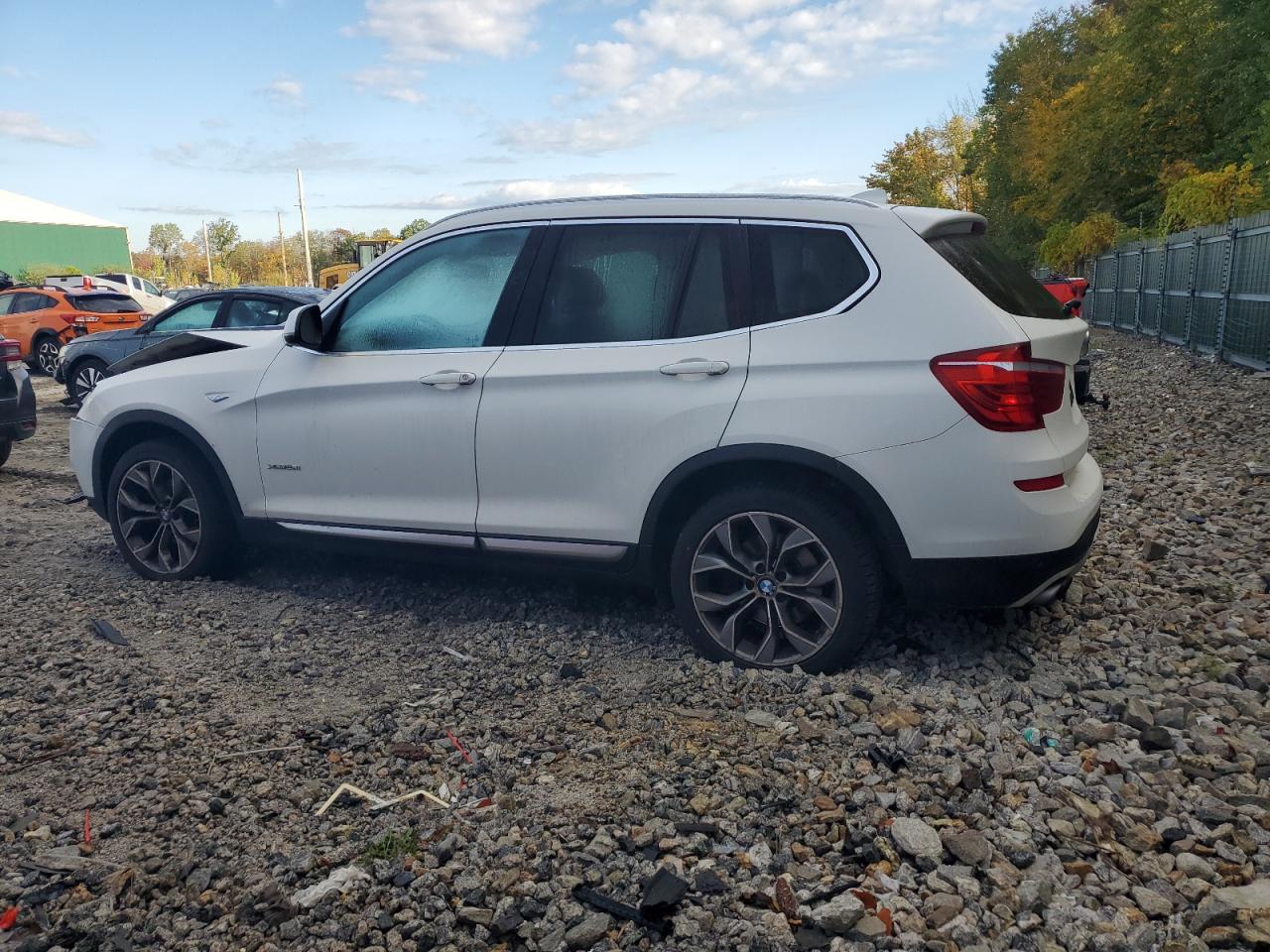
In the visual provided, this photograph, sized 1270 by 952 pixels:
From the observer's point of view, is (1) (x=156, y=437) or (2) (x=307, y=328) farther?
(1) (x=156, y=437)

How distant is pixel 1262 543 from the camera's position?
568 centimetres

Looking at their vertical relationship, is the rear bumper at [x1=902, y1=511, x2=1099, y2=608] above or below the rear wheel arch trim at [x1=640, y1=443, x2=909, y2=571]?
below

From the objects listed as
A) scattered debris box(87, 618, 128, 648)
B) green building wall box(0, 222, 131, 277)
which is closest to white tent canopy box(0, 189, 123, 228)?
green building wall box(0, 222, 131, 277)

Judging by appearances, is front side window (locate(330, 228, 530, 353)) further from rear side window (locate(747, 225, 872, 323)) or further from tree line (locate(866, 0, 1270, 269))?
tree line (locate(866, 0, 1270, 269))

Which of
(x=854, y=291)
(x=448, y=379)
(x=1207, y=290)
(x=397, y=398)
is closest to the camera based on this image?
(x=854, y=291)

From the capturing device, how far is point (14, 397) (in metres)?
9.07

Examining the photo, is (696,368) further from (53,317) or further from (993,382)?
(53,317)

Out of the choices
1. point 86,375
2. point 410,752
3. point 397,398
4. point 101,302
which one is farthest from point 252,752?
point 101,302

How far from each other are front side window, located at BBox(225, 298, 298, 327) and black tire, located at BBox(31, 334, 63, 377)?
389 inches

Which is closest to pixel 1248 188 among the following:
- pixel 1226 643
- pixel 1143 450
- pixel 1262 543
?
pixel 1143 450

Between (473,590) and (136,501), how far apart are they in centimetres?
188

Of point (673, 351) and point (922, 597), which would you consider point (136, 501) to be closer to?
point (673, 351)

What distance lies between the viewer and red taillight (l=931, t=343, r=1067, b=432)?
11.9ft

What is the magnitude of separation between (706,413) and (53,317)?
18.9 metres
